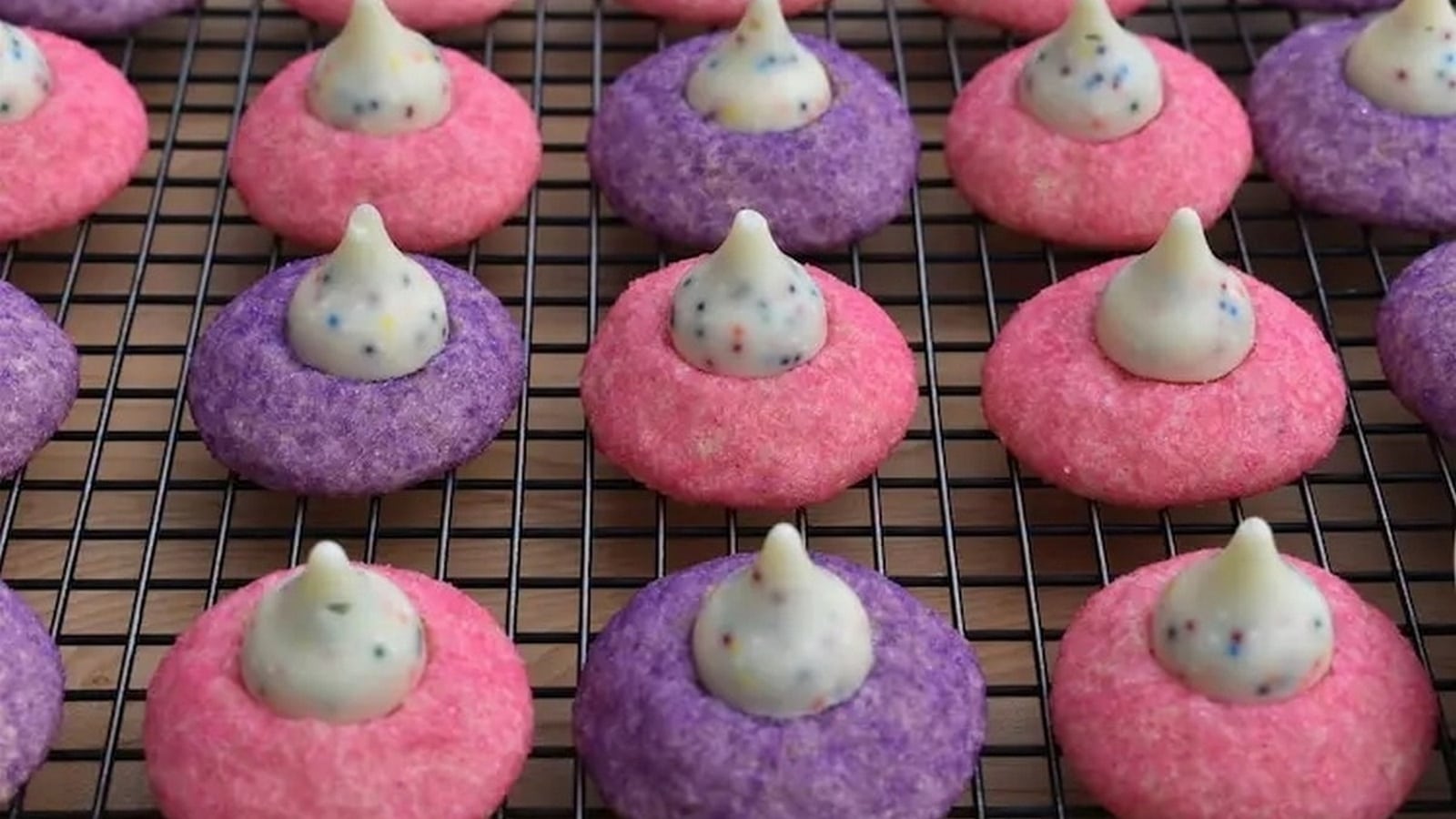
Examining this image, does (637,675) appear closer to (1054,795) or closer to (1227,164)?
(1054,795)

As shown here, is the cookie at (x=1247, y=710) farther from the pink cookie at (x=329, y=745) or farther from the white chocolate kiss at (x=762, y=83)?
the white chocolate kiss at (x=762, y=83)

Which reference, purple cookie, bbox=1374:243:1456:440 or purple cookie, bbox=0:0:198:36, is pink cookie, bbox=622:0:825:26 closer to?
purple cookie, bbox=0:0:198:36

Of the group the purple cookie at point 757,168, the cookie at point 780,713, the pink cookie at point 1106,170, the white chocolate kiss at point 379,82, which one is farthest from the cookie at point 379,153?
the cookie at point 780,713

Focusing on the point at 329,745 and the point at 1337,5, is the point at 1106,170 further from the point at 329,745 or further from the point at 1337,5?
the point at 329,745

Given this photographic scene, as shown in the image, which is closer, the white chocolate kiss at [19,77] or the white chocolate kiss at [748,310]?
the white chocolate kiss at [748,310]

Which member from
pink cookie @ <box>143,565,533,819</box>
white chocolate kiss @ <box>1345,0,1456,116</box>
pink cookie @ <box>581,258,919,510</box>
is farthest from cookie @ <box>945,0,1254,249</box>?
pink cookie @ <box>143,565,533,819</box>

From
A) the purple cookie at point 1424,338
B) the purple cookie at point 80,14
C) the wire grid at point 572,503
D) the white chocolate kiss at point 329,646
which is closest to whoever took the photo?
the white chocolate kiss at point 329,646
